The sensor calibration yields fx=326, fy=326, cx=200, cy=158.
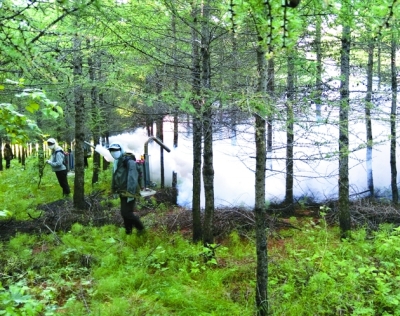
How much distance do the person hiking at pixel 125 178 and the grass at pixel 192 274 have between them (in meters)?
0.86

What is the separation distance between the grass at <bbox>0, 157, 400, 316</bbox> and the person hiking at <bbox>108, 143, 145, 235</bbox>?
86 cm

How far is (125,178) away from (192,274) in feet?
8.67

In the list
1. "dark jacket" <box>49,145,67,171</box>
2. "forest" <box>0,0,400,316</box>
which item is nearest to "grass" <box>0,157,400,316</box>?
"forest" <box>0,0,400,316</box>

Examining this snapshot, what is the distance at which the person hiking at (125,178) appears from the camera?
7.08 m

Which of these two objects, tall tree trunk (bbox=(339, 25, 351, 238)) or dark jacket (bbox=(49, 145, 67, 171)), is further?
dark jacket (bbox=(49, 145, 67, 171))

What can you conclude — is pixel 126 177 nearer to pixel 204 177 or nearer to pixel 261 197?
pixel 204 177

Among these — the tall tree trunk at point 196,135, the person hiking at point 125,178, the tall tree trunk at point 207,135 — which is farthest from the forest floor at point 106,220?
the person hiking at point 125,178

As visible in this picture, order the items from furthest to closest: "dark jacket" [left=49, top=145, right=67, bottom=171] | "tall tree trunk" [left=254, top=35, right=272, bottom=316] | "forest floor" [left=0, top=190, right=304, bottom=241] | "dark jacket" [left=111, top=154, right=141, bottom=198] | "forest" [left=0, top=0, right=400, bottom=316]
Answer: "dark jacket" [left=49, top=145, right=67, bottom=171], "forest floor" [left=0, top=190, right=304, bottom=241], "dark jacket" [left=111, top=154, right=141, bottom=198], "tall tree trunk" [left=254, top=35, right=272, bottom=316], "forest" [left=0, top=0, right=400, bottom=316]

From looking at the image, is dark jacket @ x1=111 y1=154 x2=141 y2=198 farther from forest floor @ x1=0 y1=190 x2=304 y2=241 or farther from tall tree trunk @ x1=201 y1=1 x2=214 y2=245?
forest floor @ x1=0 y1=190 x2=304 y2=241

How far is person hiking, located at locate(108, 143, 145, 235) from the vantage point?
7.08m

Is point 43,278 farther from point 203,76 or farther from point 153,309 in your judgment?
point 203,76

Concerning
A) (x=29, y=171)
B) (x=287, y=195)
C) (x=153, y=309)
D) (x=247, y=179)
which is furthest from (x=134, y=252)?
(x=29, y=171)

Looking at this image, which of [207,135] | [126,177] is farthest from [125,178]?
[207,135]

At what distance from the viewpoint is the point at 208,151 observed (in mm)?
6516
